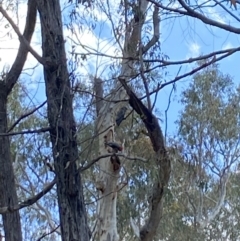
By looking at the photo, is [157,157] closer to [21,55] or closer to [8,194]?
[8,194]

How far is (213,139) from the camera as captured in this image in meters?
12.5

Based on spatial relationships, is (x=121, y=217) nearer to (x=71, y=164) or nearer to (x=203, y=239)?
(x=203, y=239)

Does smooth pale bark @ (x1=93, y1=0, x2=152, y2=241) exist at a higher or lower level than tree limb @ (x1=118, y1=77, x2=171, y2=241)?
higher

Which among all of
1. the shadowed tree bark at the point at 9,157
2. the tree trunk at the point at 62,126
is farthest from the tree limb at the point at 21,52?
the tree trunk at the point at 62,126

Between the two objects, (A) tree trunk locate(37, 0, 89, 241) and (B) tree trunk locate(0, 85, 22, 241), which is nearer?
(A) tree trunk locate(37, 0, 89, 241)

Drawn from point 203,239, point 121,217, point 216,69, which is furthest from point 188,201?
point 121,217

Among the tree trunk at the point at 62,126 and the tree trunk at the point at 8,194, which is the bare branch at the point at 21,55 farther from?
the tree trunk at the point at 62,126

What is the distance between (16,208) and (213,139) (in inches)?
345

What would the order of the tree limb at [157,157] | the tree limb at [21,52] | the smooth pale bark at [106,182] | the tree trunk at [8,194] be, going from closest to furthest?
the tree limb at [157,157]
the tree trunk at [8,194]
the tree limb at [21,52]
the smooth pale bark at [106,182]

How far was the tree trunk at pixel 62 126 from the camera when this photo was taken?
11.8 feet

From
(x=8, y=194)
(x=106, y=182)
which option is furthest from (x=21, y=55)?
(x=106, y=182)

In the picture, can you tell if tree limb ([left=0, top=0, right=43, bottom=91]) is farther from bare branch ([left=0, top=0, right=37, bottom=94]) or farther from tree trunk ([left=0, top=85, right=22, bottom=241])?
tree trunk ([left=0, top=85, right=22, bottom=241])

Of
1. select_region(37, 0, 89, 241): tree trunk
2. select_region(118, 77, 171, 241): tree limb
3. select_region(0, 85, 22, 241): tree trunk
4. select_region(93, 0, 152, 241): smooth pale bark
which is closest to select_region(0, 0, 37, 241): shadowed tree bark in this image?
select_region(0, 85, 22, 241): tree trunk

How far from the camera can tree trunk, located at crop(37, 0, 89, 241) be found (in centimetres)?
359
